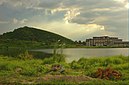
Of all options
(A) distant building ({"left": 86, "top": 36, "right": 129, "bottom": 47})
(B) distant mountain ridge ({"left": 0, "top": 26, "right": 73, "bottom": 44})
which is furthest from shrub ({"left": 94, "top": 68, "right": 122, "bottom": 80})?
(B) distant mountain ridge ({"left": 0, "top": 26, "right": 73, "bottom": 44})

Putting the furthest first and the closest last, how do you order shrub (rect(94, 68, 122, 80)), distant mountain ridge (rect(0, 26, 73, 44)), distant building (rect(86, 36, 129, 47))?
1. distant mountain ridge (rect(0, 26, 73, 44))
2. distant building (rect(86, 36, 129, 47))
3. shrub (rect(94, 68, 122, 80))

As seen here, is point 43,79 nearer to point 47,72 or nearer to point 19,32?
point 47,72

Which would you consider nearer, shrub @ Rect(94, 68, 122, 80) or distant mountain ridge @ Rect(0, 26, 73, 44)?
shrub @ Rect(94, 68, 122, 80)

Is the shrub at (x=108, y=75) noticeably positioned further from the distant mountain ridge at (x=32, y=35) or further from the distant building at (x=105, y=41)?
the distant mountain ridge at (x=32, y=35)

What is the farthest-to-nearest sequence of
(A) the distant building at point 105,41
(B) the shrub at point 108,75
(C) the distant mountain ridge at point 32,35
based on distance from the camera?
(C) the distant mountain ridge at point 32,35 < (A) the distant building at point 105,41 < (B) the shrub at point 108,75

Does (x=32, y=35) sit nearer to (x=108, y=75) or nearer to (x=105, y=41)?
(x=105, y=41)

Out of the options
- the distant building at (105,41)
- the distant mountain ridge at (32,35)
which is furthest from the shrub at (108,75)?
the distant mountain ridge at (32,35)

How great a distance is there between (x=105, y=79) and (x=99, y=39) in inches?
3057

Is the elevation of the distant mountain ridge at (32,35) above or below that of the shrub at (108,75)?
above

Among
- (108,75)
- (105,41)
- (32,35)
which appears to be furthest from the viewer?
(32,35)

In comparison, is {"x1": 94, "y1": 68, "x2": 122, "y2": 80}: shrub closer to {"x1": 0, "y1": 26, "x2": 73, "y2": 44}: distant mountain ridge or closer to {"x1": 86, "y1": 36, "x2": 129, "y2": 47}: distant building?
{"x1": 86, "y1": 36, "x2": 129, "y2": 47}: distant building

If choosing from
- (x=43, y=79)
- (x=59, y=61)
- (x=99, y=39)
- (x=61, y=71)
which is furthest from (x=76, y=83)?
(x=99, y=39)

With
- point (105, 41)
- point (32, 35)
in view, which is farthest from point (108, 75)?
point (32, 35)

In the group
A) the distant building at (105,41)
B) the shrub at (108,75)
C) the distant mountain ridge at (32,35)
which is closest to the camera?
the shrub at (108,75)
